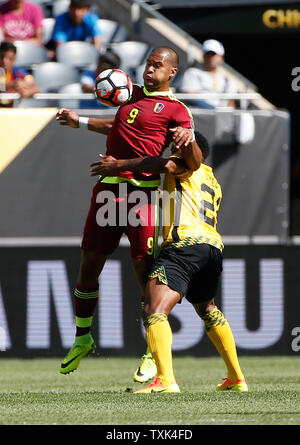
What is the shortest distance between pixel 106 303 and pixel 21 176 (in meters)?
1.79

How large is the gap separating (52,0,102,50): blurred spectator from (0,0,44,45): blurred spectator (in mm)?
260

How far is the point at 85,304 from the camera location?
783 cm

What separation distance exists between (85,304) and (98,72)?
15.9 feet

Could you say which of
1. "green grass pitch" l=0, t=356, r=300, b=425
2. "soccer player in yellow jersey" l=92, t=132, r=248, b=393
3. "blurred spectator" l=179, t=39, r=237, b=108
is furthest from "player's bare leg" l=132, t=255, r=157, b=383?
"blurred spectator" l=179, t=39, r=237, b=108

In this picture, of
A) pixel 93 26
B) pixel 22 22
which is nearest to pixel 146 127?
pixel 93 26

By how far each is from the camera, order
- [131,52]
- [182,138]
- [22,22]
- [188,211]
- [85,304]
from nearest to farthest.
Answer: [182,138] → [188,211] → [85,304] → [131,52] → [22,22]

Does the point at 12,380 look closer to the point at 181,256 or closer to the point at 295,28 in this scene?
the point at 181,256

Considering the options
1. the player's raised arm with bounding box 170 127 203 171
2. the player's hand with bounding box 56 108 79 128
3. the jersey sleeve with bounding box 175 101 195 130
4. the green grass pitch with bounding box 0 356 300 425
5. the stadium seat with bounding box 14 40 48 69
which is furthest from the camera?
the stadium seat with bounding box 14 40 48 69

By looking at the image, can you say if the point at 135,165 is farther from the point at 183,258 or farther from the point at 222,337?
the point at 222,337

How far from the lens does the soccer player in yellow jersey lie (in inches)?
267

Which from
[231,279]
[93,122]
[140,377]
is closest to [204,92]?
[231,279]

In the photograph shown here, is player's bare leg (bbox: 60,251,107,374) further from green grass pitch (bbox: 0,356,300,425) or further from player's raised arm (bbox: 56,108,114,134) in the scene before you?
player's raised arm (bbox: 56,108,114,134)

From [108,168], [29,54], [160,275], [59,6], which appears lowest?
[160,275]
